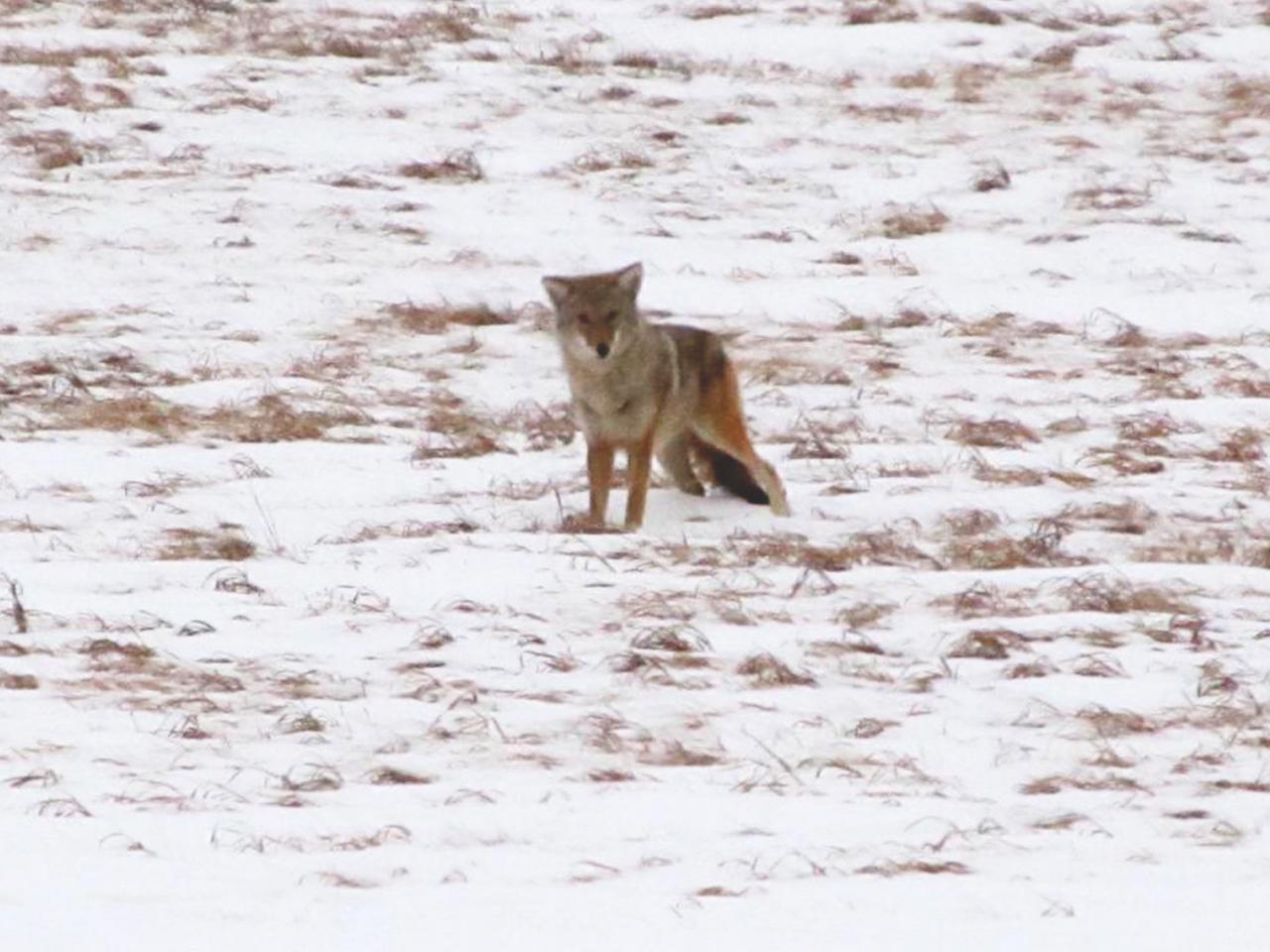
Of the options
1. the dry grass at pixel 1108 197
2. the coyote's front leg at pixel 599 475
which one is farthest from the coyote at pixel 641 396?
the dry grass at pixel 1108 197

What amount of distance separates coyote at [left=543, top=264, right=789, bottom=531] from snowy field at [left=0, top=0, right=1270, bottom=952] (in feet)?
0.87

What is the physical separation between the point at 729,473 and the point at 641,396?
0.71 metres

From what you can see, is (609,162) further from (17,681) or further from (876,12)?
(17,681)

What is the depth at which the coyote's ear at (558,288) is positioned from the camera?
456 inches

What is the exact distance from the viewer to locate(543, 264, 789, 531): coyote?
1142cm

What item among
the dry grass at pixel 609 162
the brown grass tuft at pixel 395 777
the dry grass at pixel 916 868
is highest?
the dry grass at pixel 916 868

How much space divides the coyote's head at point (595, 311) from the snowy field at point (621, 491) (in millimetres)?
769

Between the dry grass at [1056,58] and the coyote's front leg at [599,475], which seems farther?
the dry grass at [1056,58]

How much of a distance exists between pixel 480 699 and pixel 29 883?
7.95 feet

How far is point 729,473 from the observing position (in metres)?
11.9

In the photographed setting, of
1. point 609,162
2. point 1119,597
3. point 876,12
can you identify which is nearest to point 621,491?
point 1119,597

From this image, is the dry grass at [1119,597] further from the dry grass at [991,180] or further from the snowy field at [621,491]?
the dry grass at [991,180]

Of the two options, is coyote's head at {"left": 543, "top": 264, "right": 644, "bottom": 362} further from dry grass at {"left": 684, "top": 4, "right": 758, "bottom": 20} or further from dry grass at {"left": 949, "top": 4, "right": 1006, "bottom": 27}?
dry grass at {"left": 949, "top": 4, "right": 1006, "bottom": 27}

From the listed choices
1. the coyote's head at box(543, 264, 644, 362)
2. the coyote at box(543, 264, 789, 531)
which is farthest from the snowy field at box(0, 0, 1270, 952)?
the coyote's head at box(543, 264, 644, 362)
